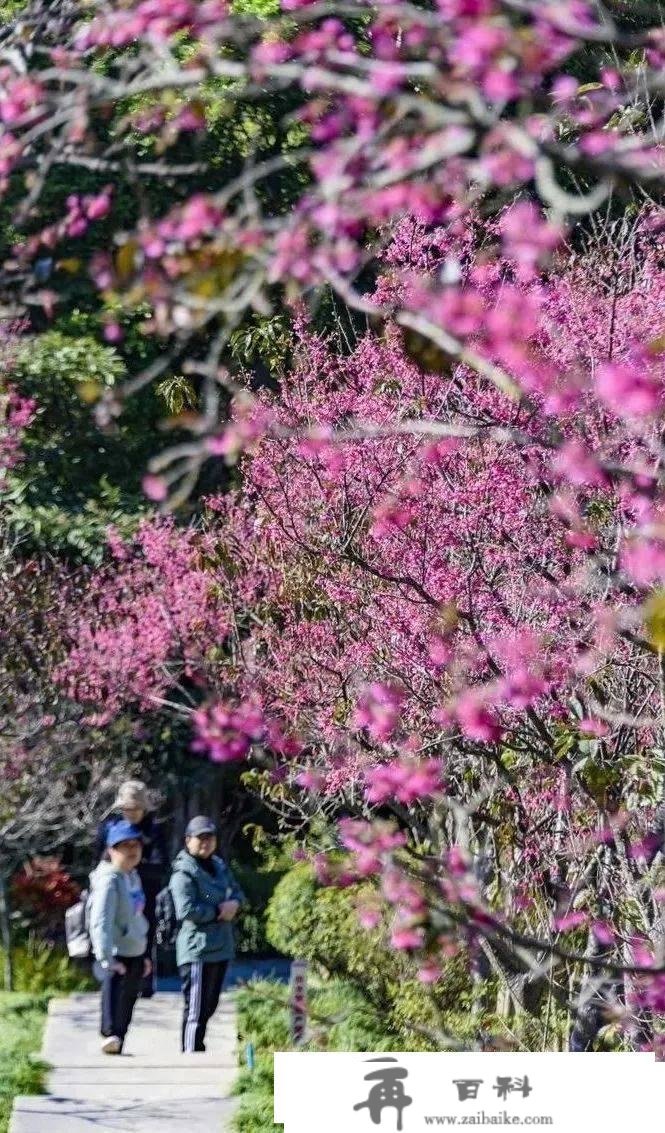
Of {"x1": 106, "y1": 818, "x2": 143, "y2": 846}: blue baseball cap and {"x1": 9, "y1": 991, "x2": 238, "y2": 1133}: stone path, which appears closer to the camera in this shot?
{"x1": 9, "y1": 991, "x2": 238, "y2": 1133}: stone path

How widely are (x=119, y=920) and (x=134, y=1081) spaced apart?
0.91 meters

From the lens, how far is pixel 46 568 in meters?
15.1

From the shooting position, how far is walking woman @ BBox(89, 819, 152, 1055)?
9.61 meters

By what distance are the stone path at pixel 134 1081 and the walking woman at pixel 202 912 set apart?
469 millimetres

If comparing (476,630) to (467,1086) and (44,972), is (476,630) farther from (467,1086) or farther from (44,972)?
(44,972)

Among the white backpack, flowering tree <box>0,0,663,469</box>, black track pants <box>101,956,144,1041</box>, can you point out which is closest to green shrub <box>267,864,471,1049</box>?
black track pants <box>101,956,144,1041</box>

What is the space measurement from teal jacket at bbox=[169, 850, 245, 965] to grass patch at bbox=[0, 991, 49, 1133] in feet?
3.28

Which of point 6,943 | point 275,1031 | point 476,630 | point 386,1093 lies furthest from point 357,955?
point 386,1093

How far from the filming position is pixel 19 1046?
34.7 feet

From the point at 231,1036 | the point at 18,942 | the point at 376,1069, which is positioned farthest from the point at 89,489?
the point at 376,1069

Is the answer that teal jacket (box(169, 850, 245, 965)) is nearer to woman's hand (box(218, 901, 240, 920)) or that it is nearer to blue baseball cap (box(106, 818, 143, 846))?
woman's hand (box(218, 901, 240, 920))

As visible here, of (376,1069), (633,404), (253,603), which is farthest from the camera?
(253,603)

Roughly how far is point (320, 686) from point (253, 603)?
1199mm

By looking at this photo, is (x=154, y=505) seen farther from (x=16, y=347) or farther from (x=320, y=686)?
(x=320, y=686)
